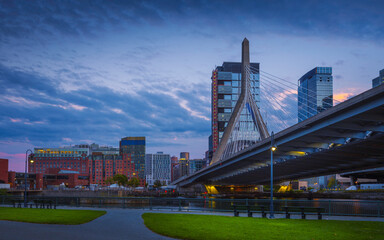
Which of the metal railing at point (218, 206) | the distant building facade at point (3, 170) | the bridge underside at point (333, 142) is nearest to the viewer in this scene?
the metal railing at point (218, 206)

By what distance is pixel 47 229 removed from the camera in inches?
702

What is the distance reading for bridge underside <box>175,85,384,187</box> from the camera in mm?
29562

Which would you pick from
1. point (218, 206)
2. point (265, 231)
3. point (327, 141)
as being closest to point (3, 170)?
point (218, 206)

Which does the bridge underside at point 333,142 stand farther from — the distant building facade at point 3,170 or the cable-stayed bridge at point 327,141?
the distant building facade at point 3,170

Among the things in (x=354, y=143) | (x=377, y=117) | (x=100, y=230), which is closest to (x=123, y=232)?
(x=100, y=230)

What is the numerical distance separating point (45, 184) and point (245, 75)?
11237 cm

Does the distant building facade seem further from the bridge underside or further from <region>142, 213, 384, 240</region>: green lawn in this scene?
<region>142, 213, 384, 240</region>: green lawn

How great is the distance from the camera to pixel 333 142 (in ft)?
130

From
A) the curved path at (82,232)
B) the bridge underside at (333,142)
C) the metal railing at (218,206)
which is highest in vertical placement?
the bridge underside at (333,142)

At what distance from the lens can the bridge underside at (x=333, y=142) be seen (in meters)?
29.6

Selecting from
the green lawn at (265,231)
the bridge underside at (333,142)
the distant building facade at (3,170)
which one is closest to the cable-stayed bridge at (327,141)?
the bridge underside at (333,142)

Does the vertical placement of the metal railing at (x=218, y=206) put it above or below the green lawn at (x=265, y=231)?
below

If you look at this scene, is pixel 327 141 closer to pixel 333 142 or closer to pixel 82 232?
pixel 333 142

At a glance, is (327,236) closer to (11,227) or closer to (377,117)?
(11,227)
